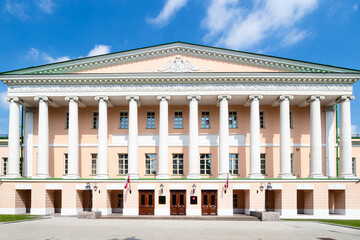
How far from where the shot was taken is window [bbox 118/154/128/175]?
32.2 metres

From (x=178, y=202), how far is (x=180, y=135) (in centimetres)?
684

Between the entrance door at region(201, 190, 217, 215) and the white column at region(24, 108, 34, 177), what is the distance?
16.9m

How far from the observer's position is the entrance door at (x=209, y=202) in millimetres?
28125

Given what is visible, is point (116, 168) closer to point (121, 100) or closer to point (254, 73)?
point (121, 100)

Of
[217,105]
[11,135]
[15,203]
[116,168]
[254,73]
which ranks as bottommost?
[15,203]

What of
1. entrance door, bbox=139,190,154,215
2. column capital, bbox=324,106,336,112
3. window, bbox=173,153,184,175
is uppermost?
column capital, bbox=324,106,336,112

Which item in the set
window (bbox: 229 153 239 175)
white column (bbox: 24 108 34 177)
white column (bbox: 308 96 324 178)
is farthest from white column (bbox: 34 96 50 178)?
white column (bbox: 308 96 324 178)

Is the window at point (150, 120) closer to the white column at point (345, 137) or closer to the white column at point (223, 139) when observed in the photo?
the white column at point (223, 139)

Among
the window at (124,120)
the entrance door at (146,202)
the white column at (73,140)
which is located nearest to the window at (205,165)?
the entrance door at (146,202)

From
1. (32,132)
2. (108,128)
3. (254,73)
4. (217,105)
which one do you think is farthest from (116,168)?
(254,73)

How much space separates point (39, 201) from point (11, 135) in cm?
653

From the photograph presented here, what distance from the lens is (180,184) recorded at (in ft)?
92.5

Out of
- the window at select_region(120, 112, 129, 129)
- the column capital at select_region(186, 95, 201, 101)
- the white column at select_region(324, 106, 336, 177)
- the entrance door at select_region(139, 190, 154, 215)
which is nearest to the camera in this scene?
the entrance door at select_region(139, 190, 154, 215)

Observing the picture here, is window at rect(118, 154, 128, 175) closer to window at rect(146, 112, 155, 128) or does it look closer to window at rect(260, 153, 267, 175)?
window at rect(146, 112, 155, 128)
